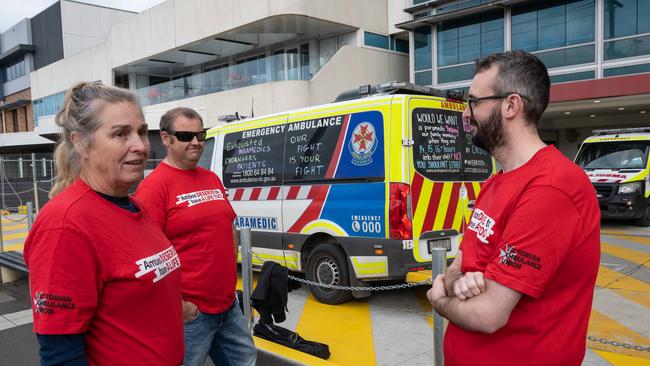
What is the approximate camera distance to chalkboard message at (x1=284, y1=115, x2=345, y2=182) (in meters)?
5.59

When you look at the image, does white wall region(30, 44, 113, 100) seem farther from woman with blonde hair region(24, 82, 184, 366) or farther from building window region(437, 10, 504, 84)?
woman with blonde hair region(24, 82, 184, 366)

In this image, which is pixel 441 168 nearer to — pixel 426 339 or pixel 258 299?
pixel 426 339

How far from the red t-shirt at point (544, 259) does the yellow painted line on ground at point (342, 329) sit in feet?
8.85

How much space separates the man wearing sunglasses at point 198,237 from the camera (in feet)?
9.27

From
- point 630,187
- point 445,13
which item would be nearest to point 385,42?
point 445,13

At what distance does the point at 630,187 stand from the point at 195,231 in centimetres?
1191

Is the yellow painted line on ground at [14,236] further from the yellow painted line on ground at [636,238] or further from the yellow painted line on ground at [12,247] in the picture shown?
the yellow painted line on ground at [636,238]

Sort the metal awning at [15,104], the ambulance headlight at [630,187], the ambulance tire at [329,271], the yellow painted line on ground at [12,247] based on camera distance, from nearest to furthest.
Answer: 1. the ambulance tire at [329,271]
2. the yellow painted line on ground at [12,247]
3. the ambulance headlight at [630,187]
4. the metal awning at [15,104]

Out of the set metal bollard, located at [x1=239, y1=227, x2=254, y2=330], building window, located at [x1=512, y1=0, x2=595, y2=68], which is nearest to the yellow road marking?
metal bollard, located at [x1=239, y1=227, x2=254, y2=330]

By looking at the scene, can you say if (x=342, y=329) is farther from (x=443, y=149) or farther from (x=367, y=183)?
(x=443, y=149)

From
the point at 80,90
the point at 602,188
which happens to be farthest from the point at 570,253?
the point at 602,188

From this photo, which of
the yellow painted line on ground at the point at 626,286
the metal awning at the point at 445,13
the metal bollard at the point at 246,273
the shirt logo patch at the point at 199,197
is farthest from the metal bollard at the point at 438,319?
the metal awning at the point at 445,13

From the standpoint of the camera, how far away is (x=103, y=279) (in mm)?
1597

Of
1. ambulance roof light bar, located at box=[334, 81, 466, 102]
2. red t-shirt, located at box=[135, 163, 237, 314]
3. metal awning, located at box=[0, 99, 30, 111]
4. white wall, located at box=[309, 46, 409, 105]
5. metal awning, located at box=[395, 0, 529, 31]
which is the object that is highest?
metal awning, located at box=[0, 99, 30, 111]
